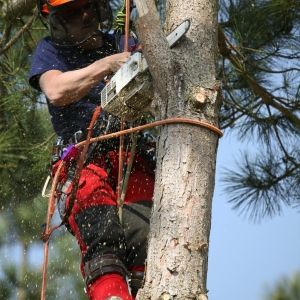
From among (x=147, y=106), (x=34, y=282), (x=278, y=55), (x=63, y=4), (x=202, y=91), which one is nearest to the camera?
(x=202, y=91)

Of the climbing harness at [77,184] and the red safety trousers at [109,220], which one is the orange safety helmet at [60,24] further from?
the red safety trousers at [109,220]

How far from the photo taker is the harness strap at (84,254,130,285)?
2652 mm

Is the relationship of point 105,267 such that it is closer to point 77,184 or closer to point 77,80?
point 77,184

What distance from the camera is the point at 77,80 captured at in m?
2.84

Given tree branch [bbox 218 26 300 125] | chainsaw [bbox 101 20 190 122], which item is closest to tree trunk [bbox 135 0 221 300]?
chainsaw [bbox 101 20 190 122]

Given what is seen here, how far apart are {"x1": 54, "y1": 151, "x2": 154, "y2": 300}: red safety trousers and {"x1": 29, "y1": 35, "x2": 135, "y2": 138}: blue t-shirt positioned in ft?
0.64

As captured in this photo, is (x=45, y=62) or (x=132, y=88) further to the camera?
(x=45, y=62)

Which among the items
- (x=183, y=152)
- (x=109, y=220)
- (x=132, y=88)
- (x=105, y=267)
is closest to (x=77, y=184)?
(x=109, y=220)

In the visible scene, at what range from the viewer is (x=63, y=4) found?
3.14 m

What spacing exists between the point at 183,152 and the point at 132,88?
1.21ft

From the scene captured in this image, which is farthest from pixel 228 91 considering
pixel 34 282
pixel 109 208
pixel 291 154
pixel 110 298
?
pixel 34 282

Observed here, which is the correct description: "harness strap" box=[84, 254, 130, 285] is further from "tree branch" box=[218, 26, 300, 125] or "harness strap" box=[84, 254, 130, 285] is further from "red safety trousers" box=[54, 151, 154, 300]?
"tree branch" box=[218, 26, 300, 125]

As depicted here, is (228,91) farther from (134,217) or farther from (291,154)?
(134,217)

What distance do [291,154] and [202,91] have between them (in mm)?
2447
